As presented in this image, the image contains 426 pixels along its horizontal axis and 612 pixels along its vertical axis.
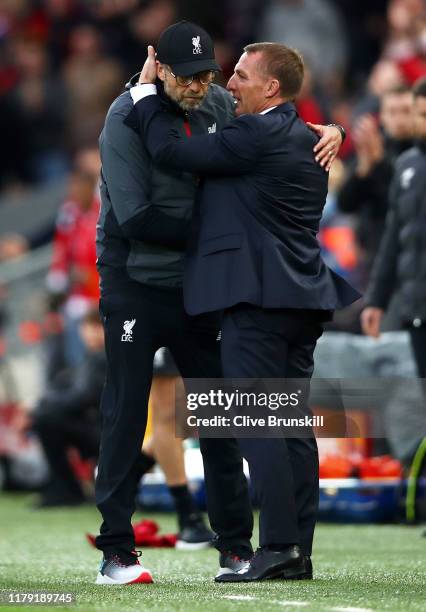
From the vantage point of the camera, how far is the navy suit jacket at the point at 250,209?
5.67 m

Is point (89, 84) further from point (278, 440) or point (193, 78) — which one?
point (278, 440)

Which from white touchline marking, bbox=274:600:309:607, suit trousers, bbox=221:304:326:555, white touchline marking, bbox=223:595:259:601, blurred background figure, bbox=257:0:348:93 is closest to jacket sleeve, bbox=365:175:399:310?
suit trousers, bbox=221:304:326:555

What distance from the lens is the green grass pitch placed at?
5.09 m

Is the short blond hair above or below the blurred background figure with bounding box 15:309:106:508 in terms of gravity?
above

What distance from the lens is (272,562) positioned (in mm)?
5668

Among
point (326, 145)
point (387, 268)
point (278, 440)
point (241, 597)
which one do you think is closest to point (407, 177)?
point (387, 268)

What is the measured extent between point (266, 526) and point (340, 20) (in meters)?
9.84

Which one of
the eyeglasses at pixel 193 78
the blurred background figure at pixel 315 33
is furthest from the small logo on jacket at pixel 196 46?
the blurred background figure at pixel 315 33

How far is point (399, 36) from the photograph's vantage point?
1284cm

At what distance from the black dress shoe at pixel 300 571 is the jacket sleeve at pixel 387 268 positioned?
96.4 inches

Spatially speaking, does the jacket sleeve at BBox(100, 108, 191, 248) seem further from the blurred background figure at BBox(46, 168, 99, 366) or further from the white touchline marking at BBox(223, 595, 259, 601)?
the blurred background figure at BBox(46, 168, 99, 366)

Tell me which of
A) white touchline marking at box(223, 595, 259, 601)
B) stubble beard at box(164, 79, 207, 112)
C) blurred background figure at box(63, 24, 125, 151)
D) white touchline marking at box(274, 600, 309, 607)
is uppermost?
stubble beard at box(164, 79, 207, 112)

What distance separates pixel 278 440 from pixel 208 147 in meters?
1.10

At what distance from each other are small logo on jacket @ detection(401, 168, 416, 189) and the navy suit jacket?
2.39 metres
